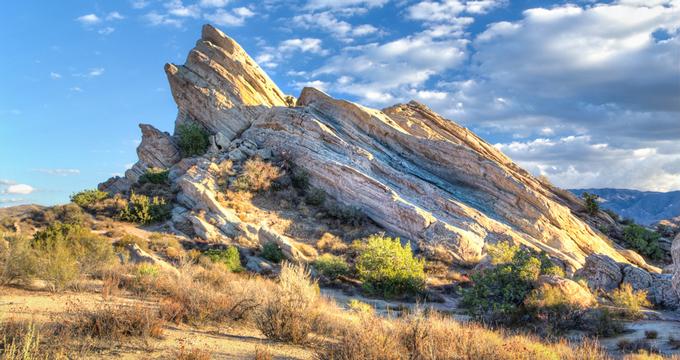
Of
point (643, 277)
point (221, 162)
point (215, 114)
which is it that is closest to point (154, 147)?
point (215, 114)

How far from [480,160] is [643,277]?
41.9 feet

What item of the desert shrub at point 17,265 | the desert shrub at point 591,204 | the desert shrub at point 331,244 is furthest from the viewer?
the desert shrub at point 591,204

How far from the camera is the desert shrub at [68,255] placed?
465 inches

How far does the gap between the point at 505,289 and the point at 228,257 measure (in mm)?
10922

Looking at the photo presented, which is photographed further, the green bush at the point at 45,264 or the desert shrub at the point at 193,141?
the desert shrub at the point at 193,141

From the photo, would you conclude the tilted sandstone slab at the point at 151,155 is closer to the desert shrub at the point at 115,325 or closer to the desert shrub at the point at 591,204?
the desert shrub at the point at 115,325

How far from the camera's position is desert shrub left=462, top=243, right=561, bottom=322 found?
44.4ft

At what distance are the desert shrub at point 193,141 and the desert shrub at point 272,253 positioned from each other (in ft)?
49.9

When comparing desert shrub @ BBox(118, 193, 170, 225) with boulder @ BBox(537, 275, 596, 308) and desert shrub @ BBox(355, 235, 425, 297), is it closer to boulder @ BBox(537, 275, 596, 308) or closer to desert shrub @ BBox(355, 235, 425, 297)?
desert shrub @ BBox(355, 235, 425, 297)

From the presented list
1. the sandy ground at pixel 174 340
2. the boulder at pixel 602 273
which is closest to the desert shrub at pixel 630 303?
the boulder at pixel 602 273

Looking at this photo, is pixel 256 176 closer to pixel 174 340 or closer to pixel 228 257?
pixel 228 257

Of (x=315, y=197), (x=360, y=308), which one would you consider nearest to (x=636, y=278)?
(x=360, y=308)

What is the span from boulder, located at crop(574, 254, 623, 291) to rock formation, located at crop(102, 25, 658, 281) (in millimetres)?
2807

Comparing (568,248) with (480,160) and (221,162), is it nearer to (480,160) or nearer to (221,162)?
(480,160)
